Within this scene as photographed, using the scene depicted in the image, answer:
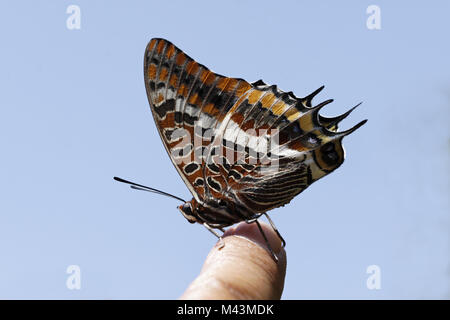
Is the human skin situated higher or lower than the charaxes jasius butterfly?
lower

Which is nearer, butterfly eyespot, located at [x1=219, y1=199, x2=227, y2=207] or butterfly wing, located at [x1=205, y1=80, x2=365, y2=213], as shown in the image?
butterfly wing, located at [x1=205, y1=80, x2=365, y2=213]

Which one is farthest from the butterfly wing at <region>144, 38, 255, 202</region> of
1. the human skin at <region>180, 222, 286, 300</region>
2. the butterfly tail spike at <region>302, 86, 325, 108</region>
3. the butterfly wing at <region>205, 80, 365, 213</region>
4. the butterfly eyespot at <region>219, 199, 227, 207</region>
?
the human skin at <region>180, 222, 286, 300</region>

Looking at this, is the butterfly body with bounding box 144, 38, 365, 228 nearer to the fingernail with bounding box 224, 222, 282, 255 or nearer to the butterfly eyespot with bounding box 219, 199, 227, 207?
the butterfly eyespot with bounding box 219, 199, 227, 207

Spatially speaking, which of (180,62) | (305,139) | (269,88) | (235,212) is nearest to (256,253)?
(235,212)

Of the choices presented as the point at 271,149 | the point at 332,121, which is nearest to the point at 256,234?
the point at 271,149

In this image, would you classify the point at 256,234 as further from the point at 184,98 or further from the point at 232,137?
the point at 184,98

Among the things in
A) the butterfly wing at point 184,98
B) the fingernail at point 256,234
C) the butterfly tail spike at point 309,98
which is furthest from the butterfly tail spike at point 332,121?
the fingernail at point 256,234

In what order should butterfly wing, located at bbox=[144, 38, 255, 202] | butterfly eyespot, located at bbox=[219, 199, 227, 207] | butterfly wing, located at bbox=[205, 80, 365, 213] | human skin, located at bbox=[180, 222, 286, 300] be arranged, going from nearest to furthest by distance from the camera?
1. human skin, located at bbox=[180, 222, 286, 300]
2. butterfly wing, located at bbox=[205, 80, 365, 213]
3. butterfly eyespot, located at bbox=[219, 199, 227, 207]
4. butterfly wing, located at bbox=[144, 38, 255, 202]

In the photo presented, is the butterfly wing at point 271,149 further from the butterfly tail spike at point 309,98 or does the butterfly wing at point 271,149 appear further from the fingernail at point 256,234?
the fingernail at point 256,234

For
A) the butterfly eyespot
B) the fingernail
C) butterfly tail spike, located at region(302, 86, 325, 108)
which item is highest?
butterfly tail spike, located at region(302, 86, 325, 108)

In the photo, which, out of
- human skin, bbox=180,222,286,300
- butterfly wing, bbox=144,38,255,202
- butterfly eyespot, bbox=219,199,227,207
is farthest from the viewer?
butterfly wing, bbox=144,38,255,202
